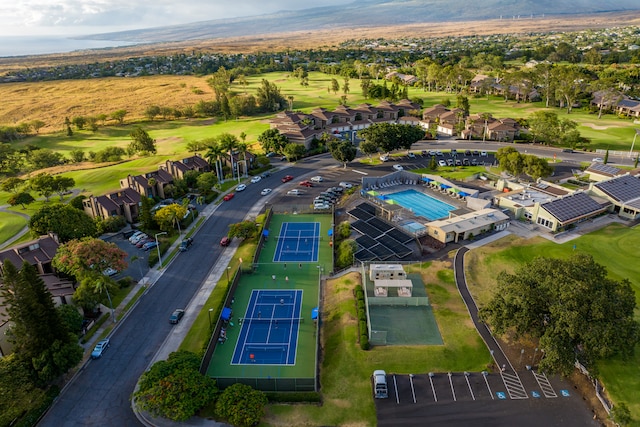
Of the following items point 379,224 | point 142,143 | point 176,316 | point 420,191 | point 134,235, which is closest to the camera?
point 176,316

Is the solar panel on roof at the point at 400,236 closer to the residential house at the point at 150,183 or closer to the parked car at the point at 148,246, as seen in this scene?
the parked car at the point at 148,246

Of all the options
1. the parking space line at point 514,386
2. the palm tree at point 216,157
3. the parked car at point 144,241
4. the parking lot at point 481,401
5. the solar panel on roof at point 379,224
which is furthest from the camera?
the palm tree at point 216,157

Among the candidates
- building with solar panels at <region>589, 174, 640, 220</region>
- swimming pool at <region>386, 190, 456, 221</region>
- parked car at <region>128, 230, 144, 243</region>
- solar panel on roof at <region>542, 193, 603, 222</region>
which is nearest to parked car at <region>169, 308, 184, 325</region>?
parked car at <region>128, 230, 144, 243</region>

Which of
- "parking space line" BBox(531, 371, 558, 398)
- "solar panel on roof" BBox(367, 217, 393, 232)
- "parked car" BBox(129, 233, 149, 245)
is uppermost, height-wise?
"parked car" BBox(129, 233, 149, 245)

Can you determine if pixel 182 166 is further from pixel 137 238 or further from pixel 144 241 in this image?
pixel 144 241

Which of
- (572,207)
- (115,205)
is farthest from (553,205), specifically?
(115,205)

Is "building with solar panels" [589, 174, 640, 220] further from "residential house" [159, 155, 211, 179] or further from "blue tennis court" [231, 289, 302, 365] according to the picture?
"residential house" [159, 155, 211, 179]

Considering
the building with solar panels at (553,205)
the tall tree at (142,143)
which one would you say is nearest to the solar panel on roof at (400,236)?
the building with solar panels at (553,205)
